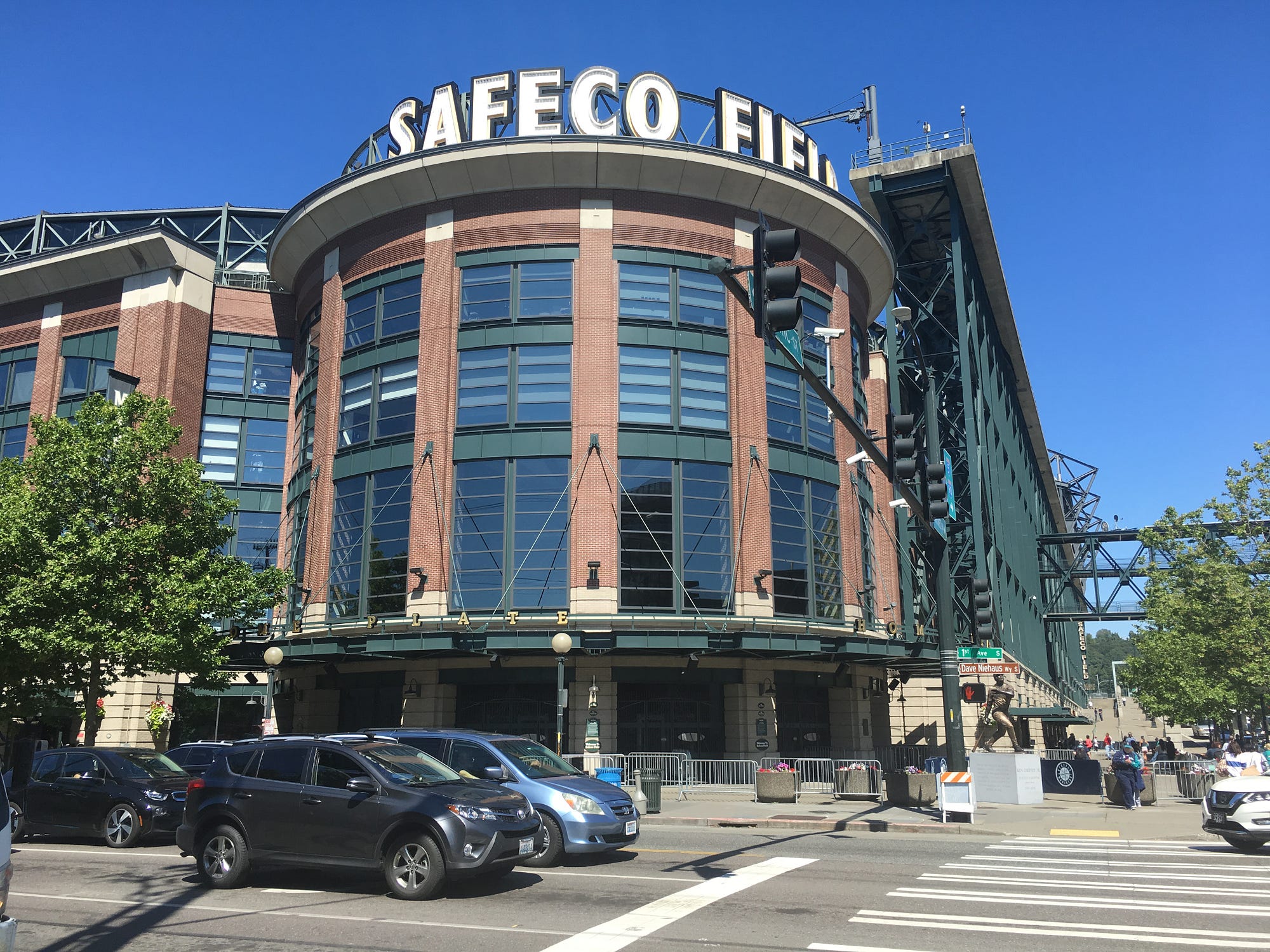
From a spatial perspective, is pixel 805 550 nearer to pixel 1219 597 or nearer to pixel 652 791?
pixel 652 791

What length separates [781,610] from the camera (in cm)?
3344

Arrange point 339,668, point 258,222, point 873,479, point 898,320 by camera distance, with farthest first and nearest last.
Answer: point 258,222 < point 898,320 < point 873,479 < point 339,668

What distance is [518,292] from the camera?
112 ft

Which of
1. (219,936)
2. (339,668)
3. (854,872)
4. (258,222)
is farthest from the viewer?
(258,222)

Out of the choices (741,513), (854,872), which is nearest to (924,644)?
(741,513)

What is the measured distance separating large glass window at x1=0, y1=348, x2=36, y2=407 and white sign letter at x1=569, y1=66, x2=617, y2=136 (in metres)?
27.0

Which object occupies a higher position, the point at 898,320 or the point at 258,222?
the point at 258,222

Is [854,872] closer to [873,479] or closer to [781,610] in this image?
[781,610]

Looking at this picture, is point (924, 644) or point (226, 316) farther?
point (226, 316)

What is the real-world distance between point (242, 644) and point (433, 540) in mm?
9229

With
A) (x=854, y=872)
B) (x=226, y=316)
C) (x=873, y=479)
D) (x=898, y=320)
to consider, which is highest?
(x=898, y=320)

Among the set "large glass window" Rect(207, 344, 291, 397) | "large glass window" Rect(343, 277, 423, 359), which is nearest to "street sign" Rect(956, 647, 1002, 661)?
"large glass window" Rect(343, 277, 423, 359)

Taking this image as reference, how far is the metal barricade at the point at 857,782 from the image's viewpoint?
26219 mm

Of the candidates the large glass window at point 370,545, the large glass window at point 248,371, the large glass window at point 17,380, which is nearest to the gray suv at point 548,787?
the large glass window at point 370,545
